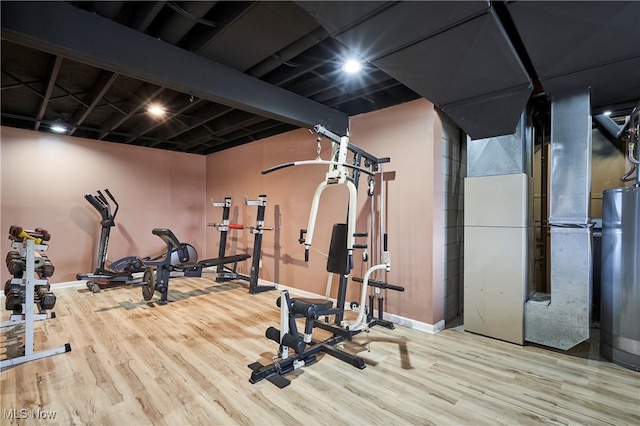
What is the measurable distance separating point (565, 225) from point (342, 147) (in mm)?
2287

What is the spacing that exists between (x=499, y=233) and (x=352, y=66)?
232 centimetres

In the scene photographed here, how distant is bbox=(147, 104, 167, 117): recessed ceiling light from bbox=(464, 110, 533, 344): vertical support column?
400 cm

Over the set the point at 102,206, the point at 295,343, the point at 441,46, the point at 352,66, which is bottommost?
the point at 295,343

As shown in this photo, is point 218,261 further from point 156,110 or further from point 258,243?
point 156,110

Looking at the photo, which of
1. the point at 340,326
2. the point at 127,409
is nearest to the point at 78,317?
the point at 127,409

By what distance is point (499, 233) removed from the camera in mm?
3131

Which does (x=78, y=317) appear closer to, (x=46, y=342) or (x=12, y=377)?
(x=46, y=342)

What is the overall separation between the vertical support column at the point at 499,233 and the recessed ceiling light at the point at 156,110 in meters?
4.00

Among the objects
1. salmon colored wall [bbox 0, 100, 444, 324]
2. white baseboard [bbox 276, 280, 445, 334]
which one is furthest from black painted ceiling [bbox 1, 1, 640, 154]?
white baseboard [bbox 276, 280, 445, 334]

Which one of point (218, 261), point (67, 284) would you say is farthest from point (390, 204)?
point (67, 284)

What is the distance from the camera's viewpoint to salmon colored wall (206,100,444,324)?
3367 mm

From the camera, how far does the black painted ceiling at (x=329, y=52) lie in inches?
63.8

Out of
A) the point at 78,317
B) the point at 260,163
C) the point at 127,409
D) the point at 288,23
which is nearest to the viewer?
the point at 127,409

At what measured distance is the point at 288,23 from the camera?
6.97 feet
